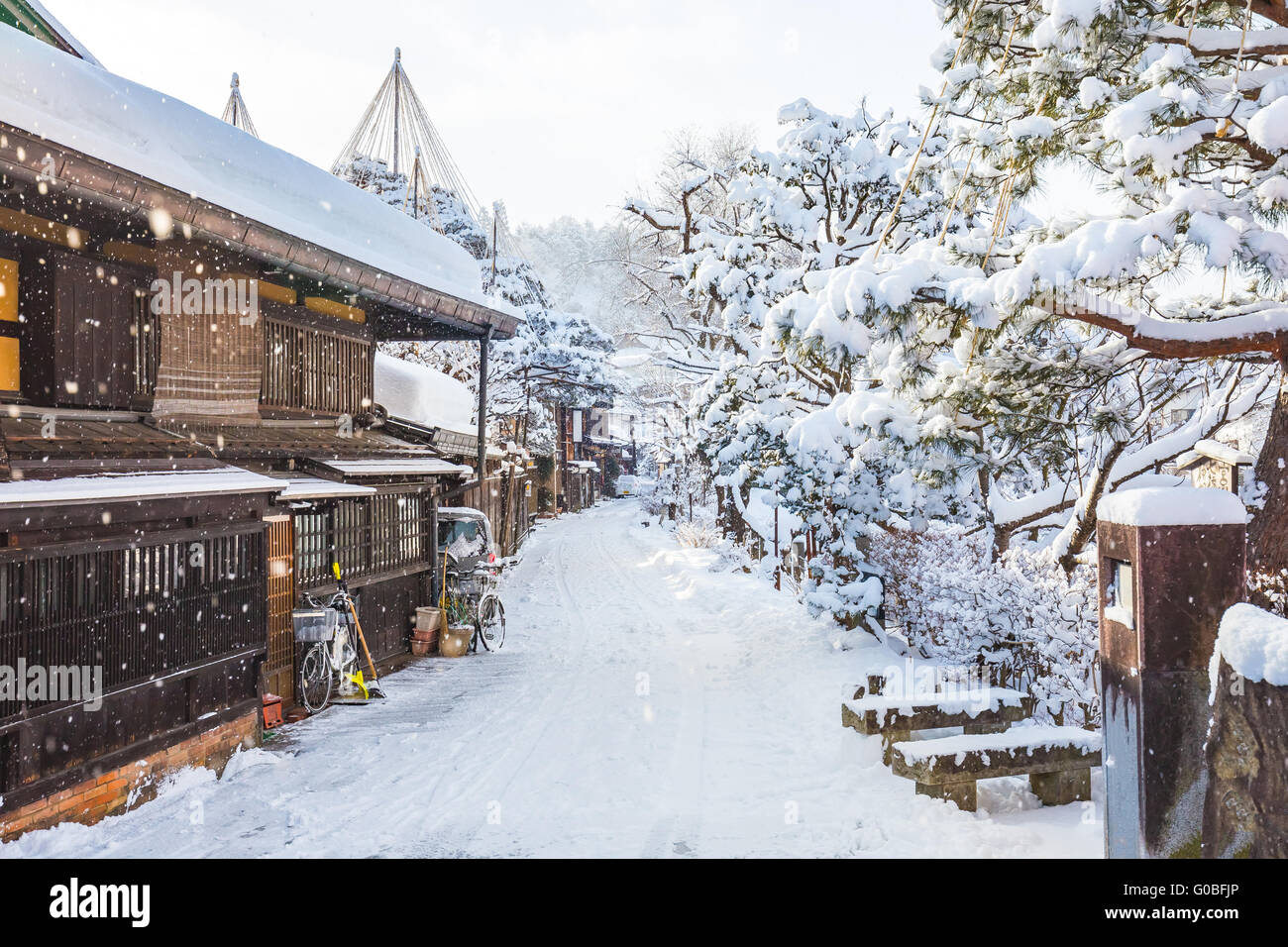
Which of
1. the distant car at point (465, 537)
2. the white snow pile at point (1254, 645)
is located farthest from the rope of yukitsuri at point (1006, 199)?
the distant car at point (465, 537)

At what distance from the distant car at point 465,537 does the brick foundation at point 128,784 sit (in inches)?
237

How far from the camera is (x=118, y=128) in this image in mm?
6363

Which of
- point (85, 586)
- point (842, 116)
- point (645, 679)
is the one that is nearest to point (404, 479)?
point (645, 679)

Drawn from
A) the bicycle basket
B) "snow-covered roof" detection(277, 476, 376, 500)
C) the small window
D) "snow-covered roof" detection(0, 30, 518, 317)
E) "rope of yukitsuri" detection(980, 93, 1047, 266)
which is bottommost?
the bicycle basket

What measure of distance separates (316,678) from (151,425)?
141 inches

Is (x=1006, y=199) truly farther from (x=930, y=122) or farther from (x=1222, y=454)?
(x=1222, y=454)

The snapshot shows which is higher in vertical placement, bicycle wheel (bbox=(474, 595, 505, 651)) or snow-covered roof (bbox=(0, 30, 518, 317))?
snow-covered roof (bbox=(0, 30, 518, 317))

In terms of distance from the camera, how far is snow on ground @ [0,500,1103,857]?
17.2ft

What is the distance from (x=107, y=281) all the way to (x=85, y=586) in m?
3.10

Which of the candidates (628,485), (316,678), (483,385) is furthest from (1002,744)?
(628,485)

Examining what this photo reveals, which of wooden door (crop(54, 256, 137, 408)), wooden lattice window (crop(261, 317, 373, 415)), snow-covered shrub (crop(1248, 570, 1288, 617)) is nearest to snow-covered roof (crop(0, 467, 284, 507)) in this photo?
wooden door (crop(54, 256, 137, 408))

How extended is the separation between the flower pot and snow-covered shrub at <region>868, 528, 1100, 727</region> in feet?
23.6

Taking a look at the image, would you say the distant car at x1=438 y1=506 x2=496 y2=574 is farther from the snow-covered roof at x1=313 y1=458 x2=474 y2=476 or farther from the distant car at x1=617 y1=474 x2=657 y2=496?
the distant car at x1=617 y1=474 x2=657 y2=496

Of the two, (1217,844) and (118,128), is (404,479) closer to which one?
(118,128)
